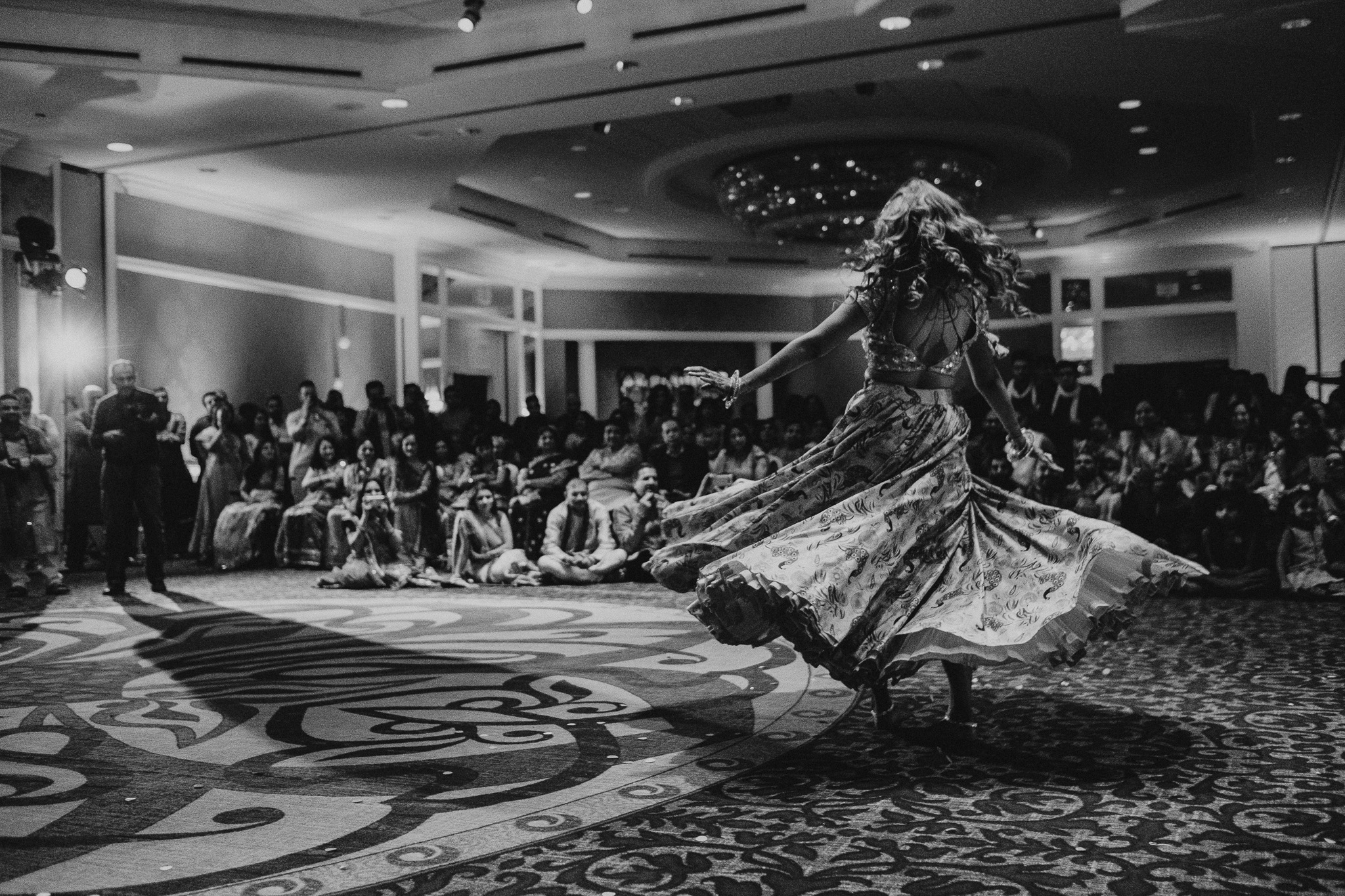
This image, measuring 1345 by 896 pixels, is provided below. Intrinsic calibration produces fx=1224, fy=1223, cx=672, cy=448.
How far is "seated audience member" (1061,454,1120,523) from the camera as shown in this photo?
721 cm

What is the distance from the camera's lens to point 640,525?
25.8 feet

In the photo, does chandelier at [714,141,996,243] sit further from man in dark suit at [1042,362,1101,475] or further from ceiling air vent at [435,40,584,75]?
ceiling air vent at [435,40,584,75]

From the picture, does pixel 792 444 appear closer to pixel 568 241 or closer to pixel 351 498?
pixel 351 498

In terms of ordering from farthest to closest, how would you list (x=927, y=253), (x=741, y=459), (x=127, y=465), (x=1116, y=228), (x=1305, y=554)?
(x=1116, y=228)
(x=741, y=459)
(x=127, y=465)
(x=1305, y=554)
(x=927, y=253)

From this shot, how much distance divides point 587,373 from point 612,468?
762 centimetres

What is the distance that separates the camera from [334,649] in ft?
15.9

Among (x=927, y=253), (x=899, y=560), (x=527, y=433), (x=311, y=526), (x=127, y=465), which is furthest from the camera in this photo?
(x=527, y=433)

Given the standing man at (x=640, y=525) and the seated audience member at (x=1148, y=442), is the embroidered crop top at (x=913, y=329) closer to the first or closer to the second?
the standing man at (x=640, y=525)

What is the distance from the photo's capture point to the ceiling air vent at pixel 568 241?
1351 centimetres

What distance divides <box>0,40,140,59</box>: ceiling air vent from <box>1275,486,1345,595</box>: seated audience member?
22.5 feet

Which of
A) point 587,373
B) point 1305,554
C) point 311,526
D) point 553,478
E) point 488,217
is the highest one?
point 488,217

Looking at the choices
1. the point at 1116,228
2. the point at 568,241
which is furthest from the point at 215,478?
the point at 1116,228

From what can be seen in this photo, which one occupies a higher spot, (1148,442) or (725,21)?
→ (725,21)

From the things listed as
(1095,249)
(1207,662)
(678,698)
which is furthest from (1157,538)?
(1095,249)
